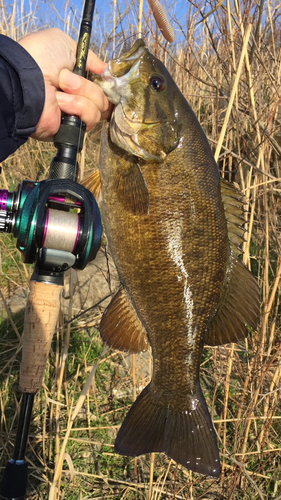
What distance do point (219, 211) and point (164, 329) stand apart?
510 millimetres

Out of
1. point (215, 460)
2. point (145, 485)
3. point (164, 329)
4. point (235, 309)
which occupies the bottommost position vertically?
point (145, 485)

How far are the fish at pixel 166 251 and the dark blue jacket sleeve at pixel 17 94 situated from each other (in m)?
0.31

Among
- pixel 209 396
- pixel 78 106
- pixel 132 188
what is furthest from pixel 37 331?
pixel 209 396

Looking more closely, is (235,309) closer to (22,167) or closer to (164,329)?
(164,329)

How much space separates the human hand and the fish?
0.25ft

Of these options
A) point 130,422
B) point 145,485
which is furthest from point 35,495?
point 130,422

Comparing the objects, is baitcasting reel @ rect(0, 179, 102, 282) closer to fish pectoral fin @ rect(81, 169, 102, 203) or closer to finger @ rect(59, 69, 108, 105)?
fish pectoral fin @ rect(81, 169, 102, 203)

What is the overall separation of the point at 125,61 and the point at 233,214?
29.3 inches

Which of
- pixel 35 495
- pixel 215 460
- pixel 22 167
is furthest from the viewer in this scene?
pixel 22 167

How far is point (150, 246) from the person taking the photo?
61.8 inches

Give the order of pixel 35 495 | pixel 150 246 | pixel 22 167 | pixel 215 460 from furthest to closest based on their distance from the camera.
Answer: pixel 22 167 → pixel 35 495 → pixel 150 246 → pixel 215 460

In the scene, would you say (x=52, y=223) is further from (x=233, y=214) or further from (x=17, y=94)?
(x=233, y=214)

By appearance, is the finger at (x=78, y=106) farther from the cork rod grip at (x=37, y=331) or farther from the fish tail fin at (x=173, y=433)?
the fish tail fin at (x=173, y=433)

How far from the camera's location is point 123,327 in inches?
63.7
